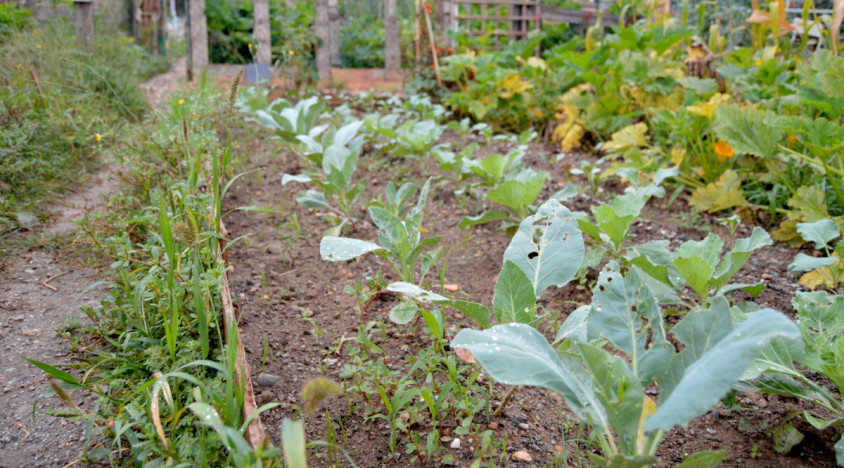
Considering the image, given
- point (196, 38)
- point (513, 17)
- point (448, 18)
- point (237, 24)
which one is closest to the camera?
point (196, 38)

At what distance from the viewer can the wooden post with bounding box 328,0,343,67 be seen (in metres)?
6.66

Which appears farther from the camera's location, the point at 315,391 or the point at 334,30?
the point at 334,30

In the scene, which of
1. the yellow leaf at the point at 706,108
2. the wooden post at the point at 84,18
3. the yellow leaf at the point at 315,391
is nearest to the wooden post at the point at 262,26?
the wooden post at the point at 84,18

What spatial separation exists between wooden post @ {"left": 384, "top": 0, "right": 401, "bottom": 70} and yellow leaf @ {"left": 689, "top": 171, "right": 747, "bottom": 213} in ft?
16.8

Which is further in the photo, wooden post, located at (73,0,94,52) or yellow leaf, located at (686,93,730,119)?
wooden post, located at (73,0,94,52)

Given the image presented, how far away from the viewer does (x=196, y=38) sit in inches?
251

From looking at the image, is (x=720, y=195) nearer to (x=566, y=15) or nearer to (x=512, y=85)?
(x=512, y=85)

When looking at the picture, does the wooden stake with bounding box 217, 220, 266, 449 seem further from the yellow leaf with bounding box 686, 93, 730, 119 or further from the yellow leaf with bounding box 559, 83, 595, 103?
the yellow leaf with bounding box 559, 83, 595, 103

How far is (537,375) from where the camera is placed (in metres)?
1.03

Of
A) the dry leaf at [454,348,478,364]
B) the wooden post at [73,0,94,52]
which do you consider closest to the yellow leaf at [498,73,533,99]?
the dry leaf at [454,348,478,364]

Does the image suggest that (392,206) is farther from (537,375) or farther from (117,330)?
(537,375)

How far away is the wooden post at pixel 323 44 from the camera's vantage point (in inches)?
257

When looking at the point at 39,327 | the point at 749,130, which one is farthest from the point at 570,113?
the point at 39,327

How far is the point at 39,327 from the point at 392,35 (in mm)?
5983
